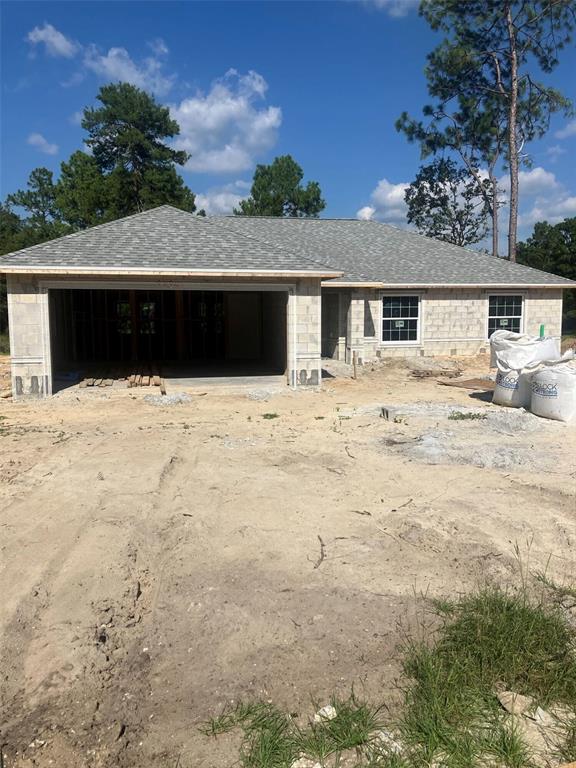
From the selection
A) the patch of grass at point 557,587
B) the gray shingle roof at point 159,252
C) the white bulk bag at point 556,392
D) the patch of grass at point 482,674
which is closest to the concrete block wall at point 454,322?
the gray shingle roof at point 159,252

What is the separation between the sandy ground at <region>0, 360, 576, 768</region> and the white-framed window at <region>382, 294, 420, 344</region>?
37.6 feet

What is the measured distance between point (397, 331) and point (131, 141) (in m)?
28.5

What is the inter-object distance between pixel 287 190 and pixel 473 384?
39.0 m

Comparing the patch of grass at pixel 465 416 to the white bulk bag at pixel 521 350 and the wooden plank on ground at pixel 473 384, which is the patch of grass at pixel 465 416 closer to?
the white bulk bag at pixel 521 350

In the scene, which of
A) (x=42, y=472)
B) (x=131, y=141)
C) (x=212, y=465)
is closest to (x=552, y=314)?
(x=212, y=465)

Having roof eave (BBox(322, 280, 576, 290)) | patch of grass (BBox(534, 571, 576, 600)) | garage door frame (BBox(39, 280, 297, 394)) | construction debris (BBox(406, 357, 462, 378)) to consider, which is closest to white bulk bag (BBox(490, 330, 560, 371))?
garage door frame (BBox(39, 280, 297, 394))

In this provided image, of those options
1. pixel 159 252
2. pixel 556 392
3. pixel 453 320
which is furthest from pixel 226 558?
pixel 453 320

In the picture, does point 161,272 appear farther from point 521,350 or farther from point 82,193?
point 82,193

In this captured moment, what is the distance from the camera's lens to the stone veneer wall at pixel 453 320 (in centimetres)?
2103

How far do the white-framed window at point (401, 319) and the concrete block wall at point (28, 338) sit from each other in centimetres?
1195

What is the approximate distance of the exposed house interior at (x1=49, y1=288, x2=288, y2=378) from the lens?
840 inches

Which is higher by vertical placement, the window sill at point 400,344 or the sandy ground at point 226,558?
the window sill at point 400,344

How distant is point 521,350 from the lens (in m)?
11.5

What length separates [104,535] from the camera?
5496 millimetres
